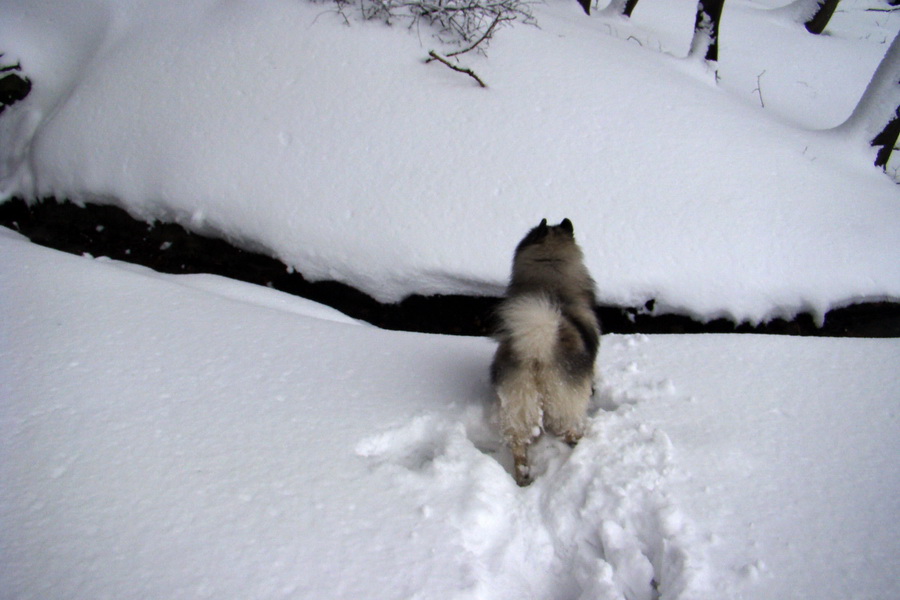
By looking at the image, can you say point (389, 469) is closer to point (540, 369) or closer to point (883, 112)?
point (540, 369)

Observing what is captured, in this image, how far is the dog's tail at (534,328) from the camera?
7.19ft

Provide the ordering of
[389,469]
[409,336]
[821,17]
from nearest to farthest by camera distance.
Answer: [389,469], [409,336], [821,17]

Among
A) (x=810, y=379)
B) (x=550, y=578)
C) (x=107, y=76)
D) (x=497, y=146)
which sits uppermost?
(x=107, y=76)

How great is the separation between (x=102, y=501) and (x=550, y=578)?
157 cm

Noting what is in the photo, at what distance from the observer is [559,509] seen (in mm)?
2023

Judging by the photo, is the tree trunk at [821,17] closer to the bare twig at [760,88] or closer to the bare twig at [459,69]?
the bare twig at [760,88]

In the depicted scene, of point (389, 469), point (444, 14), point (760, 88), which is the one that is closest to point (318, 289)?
point (389, 469)

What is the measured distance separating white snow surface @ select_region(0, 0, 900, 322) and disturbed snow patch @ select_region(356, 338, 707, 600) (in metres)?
1.73

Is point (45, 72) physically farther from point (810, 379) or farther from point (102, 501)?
point (810, 379)

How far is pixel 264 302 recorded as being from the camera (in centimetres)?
359

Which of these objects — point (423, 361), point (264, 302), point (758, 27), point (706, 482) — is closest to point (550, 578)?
point (706, 482)

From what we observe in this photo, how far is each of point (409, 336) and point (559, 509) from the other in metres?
1.53

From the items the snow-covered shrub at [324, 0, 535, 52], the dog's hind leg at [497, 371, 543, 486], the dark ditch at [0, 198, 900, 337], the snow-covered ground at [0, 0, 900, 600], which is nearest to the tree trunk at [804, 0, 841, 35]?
the snow-covered ground at [0, 0, 900, 600]

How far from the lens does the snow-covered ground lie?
1674 millimetres
